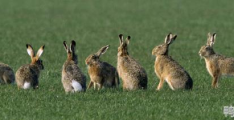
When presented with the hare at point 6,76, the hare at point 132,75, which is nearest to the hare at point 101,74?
the hare at point 132,75

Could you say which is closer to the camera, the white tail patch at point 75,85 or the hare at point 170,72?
the white tail patch at point 75,85

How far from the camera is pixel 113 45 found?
78.2ft

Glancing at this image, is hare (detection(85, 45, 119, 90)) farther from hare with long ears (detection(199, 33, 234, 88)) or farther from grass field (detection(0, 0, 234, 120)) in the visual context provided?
hare with long ears (detection(199, 33, 234, 88))

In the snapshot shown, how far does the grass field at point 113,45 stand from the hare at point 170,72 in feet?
0.53

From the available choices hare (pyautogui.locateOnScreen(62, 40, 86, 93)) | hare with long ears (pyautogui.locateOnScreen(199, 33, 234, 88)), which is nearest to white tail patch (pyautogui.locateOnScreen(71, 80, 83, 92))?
hare (pyautogui.locateOnScreen(62, 40, 86, 93))

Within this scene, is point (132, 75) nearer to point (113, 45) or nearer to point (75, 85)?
point (75, 85)

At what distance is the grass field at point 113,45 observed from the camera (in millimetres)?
11148

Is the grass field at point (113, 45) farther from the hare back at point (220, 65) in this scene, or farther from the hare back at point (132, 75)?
the hare back at point (220, 65)

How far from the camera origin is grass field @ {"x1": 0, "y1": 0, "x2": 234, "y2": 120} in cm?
1115

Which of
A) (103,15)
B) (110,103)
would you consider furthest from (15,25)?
(110,103)

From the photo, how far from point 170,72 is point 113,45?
10703 millimetres

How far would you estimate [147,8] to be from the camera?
43.8 meters

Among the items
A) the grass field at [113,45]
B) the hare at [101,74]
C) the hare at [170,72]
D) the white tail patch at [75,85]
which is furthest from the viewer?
the hare at [101,74]

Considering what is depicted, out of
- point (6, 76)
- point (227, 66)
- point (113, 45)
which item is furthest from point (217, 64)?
point (113, 45)
